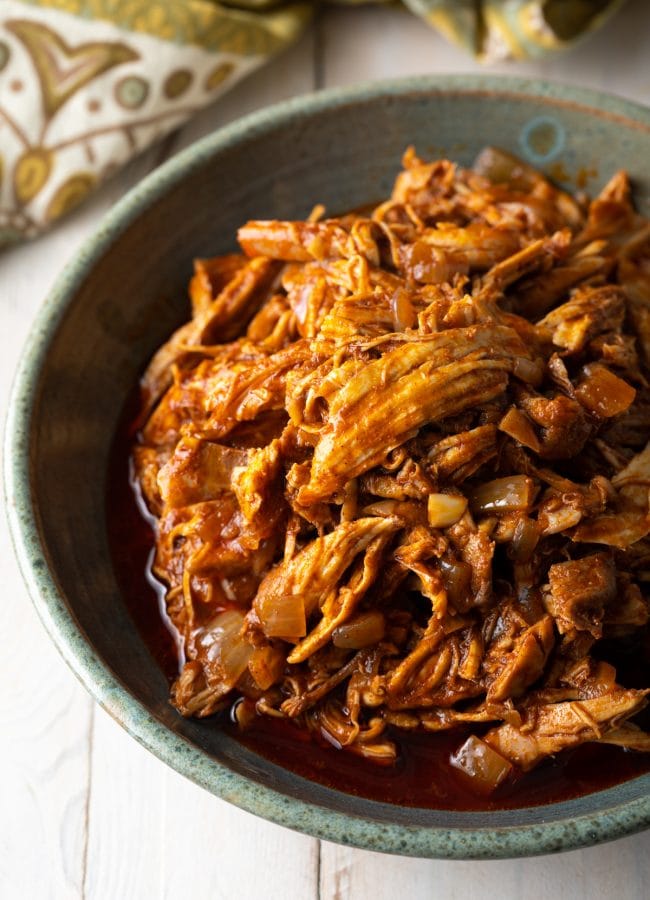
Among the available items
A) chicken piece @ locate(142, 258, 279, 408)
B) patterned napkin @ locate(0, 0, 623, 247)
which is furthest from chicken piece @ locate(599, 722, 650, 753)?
patterned napkin @ locate(0, 0, 623, 247)

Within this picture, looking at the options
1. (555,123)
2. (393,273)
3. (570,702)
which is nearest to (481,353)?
(393,273)

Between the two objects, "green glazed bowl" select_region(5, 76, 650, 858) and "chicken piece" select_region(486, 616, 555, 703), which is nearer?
"green glazed bowl" select_region(5, 76, 650, 858)

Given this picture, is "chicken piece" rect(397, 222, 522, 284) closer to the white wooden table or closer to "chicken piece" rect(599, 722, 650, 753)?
"chicken piece" rect(599, 722, 650, 753)

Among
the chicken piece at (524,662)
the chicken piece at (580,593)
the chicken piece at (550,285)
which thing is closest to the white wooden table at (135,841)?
the chicken piece at (524,662)

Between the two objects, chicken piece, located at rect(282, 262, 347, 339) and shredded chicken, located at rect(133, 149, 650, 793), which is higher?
chicken piece, located at rect(282, 262, 347, 339)

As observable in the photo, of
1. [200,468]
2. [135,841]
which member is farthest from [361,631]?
[135,841]

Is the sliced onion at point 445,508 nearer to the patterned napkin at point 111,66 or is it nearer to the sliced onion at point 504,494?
the sliced onion at point 504,494

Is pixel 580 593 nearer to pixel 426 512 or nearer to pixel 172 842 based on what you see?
pixel 426 512

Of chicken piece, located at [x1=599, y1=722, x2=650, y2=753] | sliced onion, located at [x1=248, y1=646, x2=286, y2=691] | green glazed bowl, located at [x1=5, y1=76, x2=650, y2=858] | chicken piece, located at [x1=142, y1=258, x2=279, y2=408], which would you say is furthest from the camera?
chicken piece, located at [x1=142, y1=258, x2=279, y2=408]
